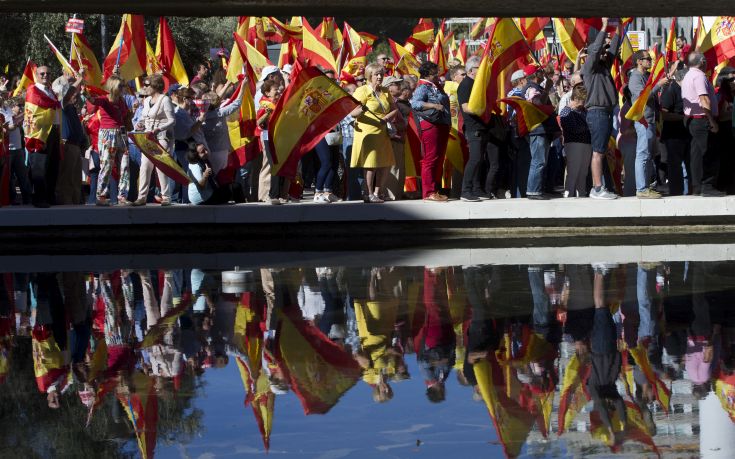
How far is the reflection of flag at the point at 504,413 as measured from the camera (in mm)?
6805

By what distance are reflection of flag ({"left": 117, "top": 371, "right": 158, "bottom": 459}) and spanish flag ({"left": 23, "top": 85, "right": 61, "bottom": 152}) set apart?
9160 millimetres

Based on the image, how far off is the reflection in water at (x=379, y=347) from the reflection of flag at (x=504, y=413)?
0.8 inches

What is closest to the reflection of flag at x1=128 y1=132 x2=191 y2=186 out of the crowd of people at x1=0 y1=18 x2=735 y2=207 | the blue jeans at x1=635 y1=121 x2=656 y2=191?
the crowd of people at x1=0 y1=18 x2=735 y2=207

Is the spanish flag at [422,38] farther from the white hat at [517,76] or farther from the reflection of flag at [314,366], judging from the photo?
the reflection of flag at [314,366]

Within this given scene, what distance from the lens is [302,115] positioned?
17000 millimetres

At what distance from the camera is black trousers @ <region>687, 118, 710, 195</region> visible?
1783cm

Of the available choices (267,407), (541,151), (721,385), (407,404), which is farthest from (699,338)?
(541,151)

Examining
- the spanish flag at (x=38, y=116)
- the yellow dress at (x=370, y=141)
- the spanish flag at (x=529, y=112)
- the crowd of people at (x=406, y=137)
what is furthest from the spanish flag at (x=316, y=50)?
the spanish flag at (x=38, y=116)

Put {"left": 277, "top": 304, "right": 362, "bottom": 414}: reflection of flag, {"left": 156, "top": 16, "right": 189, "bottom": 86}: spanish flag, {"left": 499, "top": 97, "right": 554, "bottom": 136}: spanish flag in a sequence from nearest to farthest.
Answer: {"left": 277, "top": 304, "right": 362, "bottom": 414}: reflection of flag → {"left": 499, "top": 97, "right": 554, "bottom": 136}: spanish flag → {"left": 156, "top": 16, "right": 189, "bottom": 86}: spanish flag

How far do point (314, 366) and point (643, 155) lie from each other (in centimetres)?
1002

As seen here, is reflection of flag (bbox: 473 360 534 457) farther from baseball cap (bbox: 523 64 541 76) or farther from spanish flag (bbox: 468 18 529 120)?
baseball cap (bbox: 523 64 541 76)

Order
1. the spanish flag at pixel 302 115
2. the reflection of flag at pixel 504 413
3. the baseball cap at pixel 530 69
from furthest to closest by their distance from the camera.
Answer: the baseball cap at pixel 530 69, the spanish flag at pixel 302 115, the reflection of flag at pixel 504 413

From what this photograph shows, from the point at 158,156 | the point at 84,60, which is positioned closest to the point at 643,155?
the point at 158,156

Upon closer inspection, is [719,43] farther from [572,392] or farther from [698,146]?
[572,392]
